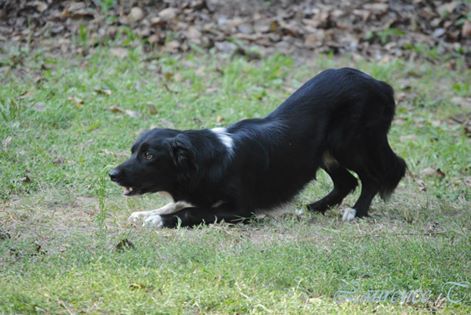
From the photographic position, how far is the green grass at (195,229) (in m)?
4.74

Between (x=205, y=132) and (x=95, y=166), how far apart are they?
148 cm

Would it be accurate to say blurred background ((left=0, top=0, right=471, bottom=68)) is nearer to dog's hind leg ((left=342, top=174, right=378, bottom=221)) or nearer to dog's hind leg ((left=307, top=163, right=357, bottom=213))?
dog's hind leg ((left=307, top=163, right=357, bottom=213))

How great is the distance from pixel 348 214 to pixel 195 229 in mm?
1529

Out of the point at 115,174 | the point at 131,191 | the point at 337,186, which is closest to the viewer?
the point at 115,174

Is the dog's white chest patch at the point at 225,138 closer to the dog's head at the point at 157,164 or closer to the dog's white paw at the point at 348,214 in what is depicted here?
the dog's head at the point at 157,164

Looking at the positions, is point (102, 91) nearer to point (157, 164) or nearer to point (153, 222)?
point (157, 164)

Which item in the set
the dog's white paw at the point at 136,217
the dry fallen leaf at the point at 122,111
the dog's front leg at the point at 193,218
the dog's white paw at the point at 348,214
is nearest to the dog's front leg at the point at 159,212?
the dog's white paw at the point at 136,217

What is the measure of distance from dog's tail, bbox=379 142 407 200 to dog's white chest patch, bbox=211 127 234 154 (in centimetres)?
144

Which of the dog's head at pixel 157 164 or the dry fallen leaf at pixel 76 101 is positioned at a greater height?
the dog's head at pixel 157 164

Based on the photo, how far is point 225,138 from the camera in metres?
6.82

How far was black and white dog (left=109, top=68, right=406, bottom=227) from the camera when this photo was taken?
6629 mm

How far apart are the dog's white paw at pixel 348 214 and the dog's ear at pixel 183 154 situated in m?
1.43

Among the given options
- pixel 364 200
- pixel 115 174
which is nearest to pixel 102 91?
pixel 115 174

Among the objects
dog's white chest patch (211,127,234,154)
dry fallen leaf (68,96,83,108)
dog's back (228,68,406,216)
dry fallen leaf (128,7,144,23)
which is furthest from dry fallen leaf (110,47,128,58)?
dog's white chest patch (211,127,234,154)
